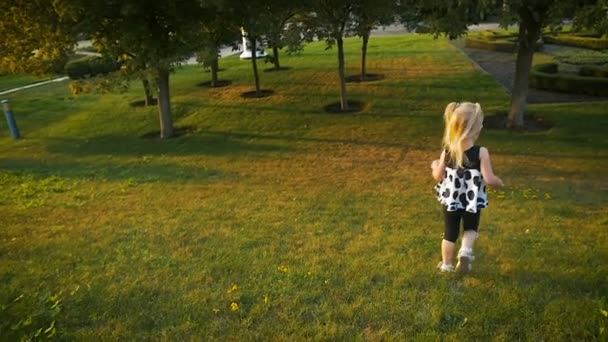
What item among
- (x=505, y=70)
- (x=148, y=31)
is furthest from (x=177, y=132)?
(x=505, y=70)

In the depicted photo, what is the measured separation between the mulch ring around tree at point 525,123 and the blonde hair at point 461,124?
30.6 feet

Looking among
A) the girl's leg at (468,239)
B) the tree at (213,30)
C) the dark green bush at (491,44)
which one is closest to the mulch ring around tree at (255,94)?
the tree at (213,30)

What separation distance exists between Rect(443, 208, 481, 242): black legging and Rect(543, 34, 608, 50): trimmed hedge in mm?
24269

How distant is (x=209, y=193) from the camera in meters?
8.81

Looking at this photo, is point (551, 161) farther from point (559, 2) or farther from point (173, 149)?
point (173, 149)

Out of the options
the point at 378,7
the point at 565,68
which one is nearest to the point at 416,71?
the point at 565,68

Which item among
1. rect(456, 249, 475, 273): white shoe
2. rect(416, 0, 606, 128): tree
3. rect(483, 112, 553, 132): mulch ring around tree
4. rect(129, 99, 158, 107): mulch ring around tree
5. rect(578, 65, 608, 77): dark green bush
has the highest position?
rect(416, 0, 606, 128): tree

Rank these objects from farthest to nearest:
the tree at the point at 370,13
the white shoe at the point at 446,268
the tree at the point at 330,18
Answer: the tree at the point at 330,18
the tree at the point at 370,13
the white shoe at the point at 446,268

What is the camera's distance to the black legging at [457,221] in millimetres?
4504

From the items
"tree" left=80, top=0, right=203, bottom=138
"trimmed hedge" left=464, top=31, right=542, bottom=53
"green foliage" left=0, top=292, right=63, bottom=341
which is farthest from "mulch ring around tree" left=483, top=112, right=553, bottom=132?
"trimmed hedge" left=464, top=31, right=542, bottom=53

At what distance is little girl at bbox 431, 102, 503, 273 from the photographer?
4.16 meters

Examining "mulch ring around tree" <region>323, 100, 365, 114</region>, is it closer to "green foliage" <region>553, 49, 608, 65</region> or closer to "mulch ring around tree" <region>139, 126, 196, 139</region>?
"mulch ring around tree" <region>139, 126, 196, 139</region>

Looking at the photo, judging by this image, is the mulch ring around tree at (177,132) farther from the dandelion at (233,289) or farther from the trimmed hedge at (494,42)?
the trimmed hedge at (494,42)

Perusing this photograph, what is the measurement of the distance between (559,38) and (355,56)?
12707 mm
